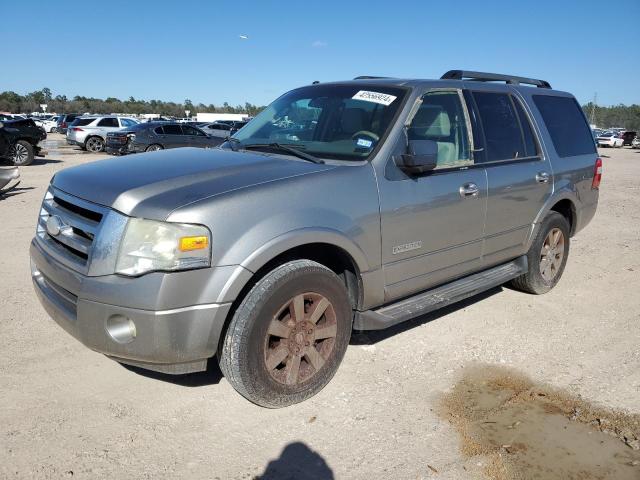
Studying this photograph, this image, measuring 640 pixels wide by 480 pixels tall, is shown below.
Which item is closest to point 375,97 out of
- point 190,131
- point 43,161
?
point 190,131

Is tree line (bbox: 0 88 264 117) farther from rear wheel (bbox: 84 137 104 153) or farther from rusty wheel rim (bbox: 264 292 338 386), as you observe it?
rusty wheel rim (bbox: 264 292 338 386)

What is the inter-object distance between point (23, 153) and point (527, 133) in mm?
17347

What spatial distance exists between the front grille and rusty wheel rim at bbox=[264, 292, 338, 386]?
109 centimetres

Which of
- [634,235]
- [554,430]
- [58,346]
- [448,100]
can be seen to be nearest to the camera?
[554,430]

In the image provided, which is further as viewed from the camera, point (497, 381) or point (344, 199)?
point (497, 381)

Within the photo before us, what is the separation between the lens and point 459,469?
8.64 feet

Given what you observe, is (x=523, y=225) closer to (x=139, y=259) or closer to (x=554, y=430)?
(x=554, y=430)

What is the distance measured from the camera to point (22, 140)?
17141mm

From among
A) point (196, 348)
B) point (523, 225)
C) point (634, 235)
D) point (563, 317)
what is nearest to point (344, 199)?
point (196, 348)

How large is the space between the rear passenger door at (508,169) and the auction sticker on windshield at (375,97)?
824 mm

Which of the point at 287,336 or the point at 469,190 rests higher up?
the point at 469,190

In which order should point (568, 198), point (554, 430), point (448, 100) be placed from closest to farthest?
1. point (554, 430)
2. point (448, 100)
3. point (568, 198)

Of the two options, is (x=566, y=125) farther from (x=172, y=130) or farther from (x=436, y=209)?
(x=172, y=130)

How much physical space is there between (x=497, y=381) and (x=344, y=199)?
1667mm
